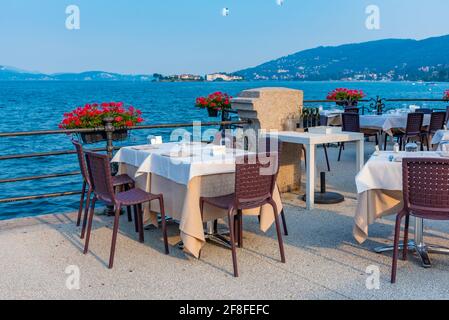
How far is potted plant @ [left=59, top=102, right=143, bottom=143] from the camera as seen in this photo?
627cm

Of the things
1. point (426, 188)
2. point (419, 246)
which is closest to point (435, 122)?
point (419, 246)

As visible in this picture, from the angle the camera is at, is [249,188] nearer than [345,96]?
Yes

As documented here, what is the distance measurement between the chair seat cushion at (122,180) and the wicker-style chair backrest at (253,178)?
1738mm

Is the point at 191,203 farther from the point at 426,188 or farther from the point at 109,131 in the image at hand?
the point at 109,131

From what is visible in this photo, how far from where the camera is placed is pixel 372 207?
4562 mm

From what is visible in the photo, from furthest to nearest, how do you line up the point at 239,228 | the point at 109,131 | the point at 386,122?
the point at 386,122
the point at 109,131
the point at 239,228

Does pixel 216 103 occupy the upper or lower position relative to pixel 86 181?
upper

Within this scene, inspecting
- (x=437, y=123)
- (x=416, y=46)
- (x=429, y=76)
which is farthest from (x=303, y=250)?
(x=416, y=46)

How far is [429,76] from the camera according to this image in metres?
53.4

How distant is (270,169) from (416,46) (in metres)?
103

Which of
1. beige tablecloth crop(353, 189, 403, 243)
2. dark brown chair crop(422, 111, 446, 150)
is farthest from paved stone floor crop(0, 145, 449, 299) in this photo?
dark brown chair crop(422, 111, 446, 150)

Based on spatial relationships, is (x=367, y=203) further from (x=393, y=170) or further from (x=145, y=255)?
(x=145, y=255)

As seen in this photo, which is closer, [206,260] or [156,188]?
[206,260]

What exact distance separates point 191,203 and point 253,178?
618 mm
